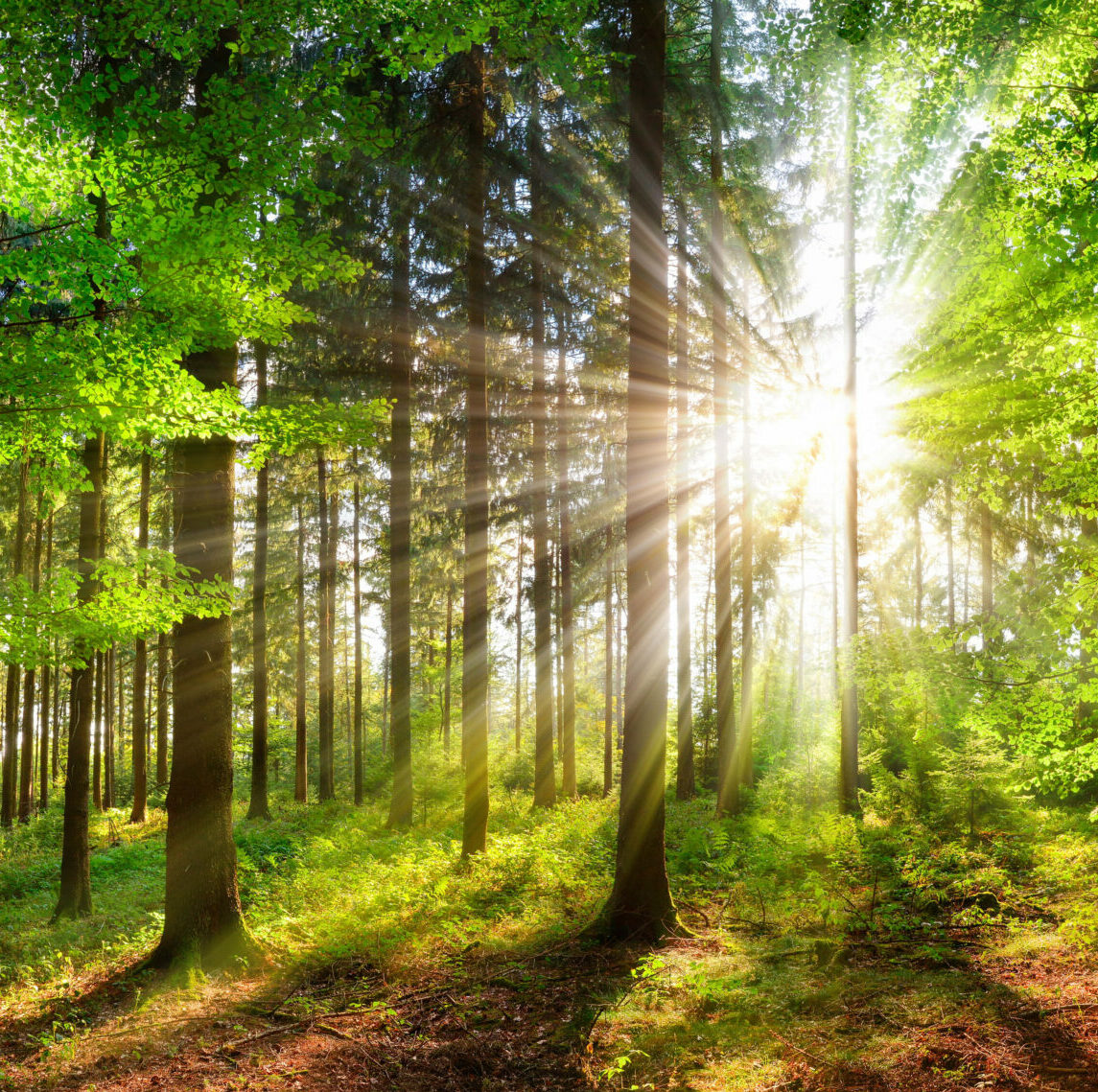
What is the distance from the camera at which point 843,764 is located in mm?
13055

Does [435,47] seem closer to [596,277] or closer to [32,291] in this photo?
[32,291]

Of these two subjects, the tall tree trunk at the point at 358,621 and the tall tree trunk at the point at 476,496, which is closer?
the tall tree trunk at the point at 476,496

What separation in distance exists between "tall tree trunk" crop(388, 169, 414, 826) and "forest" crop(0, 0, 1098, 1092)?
0.35 feet

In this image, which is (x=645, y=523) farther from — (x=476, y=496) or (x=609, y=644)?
(x=609, y=644)

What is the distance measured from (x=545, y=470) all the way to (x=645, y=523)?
26.4ft

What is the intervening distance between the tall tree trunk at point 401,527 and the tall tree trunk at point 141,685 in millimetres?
5746

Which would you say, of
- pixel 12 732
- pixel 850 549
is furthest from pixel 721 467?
pixel 12 732

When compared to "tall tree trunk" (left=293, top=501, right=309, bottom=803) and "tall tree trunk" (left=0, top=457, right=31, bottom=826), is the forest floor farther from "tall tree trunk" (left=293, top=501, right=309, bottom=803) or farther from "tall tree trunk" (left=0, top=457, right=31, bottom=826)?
"tall tree trunk" (left=0, top=457, right=31, bottom=826)

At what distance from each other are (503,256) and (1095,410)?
480 inches

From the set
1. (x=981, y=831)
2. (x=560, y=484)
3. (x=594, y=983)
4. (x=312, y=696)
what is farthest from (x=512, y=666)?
(x=594, y=983)

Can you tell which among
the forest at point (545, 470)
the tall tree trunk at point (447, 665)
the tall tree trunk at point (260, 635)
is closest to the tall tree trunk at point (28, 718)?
the tall tree trunk at point (260, 635)

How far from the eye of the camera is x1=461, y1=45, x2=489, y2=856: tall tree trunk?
1075cm

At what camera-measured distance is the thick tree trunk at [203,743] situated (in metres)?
6.86

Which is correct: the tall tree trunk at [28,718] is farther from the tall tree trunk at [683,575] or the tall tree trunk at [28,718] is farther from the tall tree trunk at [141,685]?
the tall tree trunk at [683,575]
